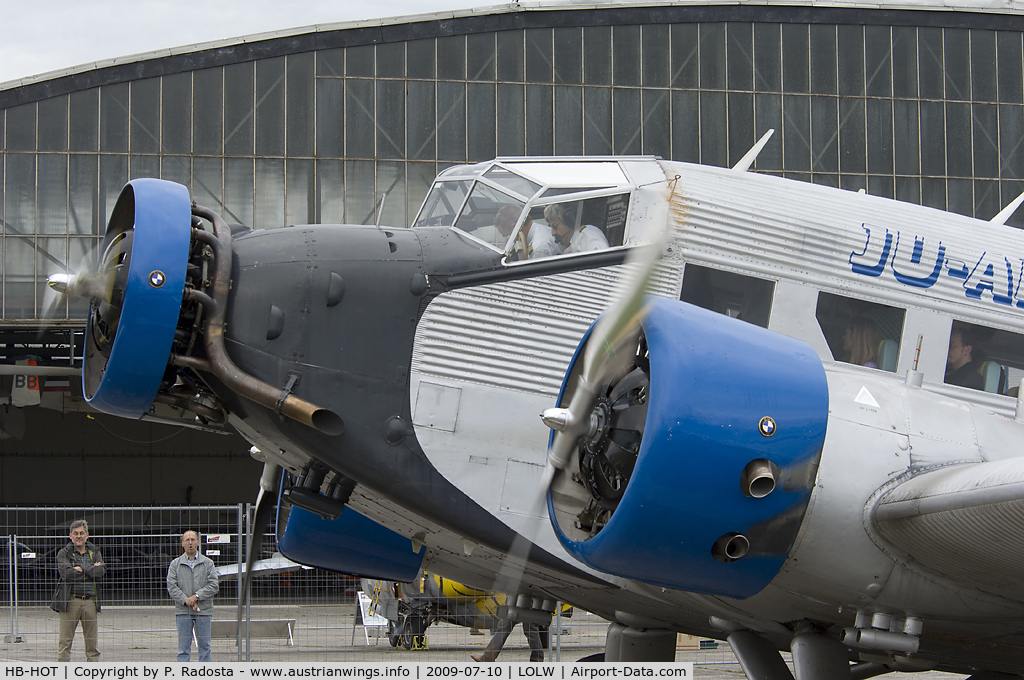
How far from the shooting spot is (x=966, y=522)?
5.72 meters

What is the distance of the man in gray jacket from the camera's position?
1358 cm

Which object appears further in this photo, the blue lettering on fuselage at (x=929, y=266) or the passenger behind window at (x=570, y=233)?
the blue lettering on fuselage at (x=929, y=266)

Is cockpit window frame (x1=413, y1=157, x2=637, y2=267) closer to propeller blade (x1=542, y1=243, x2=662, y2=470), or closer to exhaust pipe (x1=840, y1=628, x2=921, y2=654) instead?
propeller blade (x1=542, y1=243, x2=662, y2=470)

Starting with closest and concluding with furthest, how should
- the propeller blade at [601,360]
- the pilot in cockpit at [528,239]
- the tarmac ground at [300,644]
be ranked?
the propeller blade at [601,360], the pilot in cockpit at [528,239], the tarmac ground at [300,644]

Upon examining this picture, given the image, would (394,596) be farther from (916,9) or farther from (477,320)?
(916,9)

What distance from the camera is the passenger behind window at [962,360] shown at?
7.90m

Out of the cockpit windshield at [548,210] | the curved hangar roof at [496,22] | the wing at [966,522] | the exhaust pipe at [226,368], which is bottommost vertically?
the wing at [966,522]

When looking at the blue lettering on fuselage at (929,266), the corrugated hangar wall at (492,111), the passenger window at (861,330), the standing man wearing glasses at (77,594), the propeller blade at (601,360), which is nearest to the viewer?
the propeller blade at (601,360)

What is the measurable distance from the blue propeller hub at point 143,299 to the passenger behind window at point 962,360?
18.1ft

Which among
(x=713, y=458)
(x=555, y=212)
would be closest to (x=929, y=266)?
(x=555, y=212)

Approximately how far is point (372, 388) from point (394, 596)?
1141 cm

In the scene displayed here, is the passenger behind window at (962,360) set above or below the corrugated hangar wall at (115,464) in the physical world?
above

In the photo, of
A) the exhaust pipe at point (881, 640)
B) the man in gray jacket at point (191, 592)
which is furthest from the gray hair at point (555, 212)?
the man in gray jacket at point (191, 592)

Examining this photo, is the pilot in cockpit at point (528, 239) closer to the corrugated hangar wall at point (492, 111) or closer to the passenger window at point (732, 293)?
the passenger window at point (732, 293)
